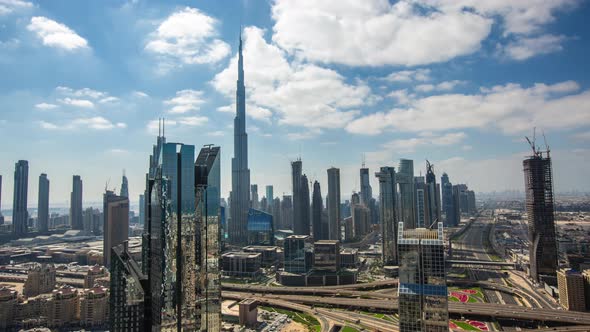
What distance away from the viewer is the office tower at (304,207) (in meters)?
143

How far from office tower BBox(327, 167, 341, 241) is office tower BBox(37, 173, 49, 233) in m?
128

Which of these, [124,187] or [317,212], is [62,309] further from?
[124,187]

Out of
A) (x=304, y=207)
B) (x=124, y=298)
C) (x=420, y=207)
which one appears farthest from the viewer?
(x=304, y=207)

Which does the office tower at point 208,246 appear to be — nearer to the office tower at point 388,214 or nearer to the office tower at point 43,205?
the office tower at point 388,214

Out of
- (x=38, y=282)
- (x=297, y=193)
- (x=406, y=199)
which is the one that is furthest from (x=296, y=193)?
(x=38, y=282)

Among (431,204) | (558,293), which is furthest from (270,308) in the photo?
(431,204)

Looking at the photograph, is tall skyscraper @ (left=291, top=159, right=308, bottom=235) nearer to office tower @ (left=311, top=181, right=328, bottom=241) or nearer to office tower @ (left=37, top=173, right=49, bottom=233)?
office tower @ (left=311, top=181, right=328, bottom=241)

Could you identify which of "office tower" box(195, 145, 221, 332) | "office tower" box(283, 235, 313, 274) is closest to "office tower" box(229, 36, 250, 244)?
"office tower" box(283, 235, 313, 274)

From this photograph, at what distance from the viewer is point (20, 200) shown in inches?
6358

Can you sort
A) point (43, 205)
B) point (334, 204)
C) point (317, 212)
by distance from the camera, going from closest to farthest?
point (317, 212) < point (334, 204) < point (43, 205)

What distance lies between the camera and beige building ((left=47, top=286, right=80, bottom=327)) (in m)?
64.9

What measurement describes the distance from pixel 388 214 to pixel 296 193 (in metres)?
40.7

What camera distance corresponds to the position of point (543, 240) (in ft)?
285

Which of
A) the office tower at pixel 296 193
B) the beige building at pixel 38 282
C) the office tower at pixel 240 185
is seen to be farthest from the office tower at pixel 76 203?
the beige building at pixel 38 282
